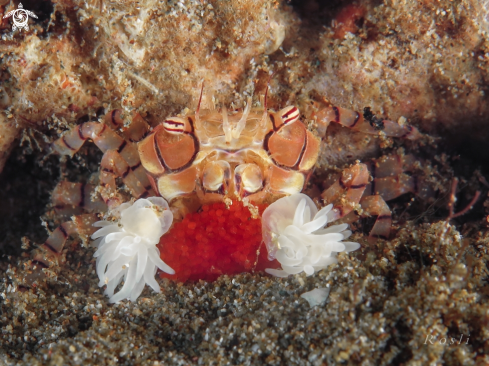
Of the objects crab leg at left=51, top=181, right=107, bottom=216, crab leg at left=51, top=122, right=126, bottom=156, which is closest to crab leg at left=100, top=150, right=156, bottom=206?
crab leg at left=51, top=122, right=126, bottom=156

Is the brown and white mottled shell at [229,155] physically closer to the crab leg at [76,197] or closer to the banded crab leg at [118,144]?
the banded crab leg at [118,144]

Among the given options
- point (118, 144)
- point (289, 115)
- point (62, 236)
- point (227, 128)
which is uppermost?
point (289, 115)

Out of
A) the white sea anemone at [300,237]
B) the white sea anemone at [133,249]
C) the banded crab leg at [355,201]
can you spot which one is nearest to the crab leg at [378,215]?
the banded crab leg at [355,201]

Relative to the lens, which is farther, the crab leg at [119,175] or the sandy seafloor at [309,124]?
the crab leg at [119,175]

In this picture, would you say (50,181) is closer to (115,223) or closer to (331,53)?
(115,223)

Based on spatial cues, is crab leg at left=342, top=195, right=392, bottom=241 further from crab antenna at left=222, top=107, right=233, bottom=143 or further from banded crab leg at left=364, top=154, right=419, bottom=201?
crab antenna at left=222, top=107, right=233, bottom=143

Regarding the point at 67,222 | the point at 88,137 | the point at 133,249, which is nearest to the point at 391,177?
the point at 133,249

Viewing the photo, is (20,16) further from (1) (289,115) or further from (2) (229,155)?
(1) (289,115)
